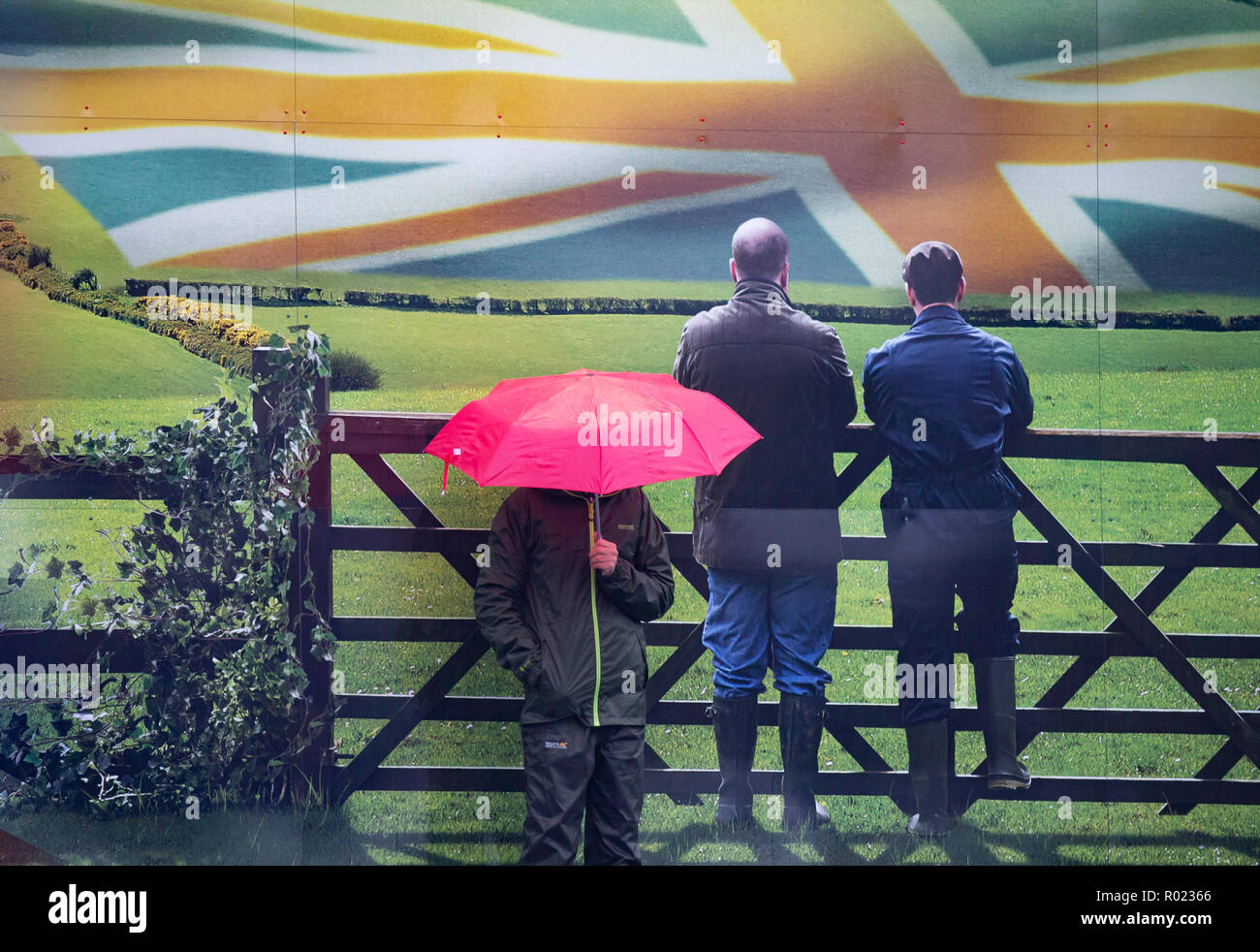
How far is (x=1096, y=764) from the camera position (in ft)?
16.1

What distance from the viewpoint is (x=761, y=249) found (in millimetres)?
4750

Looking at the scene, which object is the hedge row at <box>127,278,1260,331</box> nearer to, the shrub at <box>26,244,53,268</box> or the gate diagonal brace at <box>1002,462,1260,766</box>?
the shrub at <box>26,244,53,268</box>

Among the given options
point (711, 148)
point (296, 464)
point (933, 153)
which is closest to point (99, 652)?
point (296, 464)

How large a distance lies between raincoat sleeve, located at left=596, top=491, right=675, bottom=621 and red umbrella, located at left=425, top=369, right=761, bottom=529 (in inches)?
11.0

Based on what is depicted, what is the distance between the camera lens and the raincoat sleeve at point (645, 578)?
13.1 ft

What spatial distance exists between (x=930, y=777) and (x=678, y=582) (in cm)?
121

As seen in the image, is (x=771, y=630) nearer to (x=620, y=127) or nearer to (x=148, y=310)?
(x=620, y=127)

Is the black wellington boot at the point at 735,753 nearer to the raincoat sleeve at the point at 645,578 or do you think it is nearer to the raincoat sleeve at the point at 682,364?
the raincoat sleeve at the point at 645,578

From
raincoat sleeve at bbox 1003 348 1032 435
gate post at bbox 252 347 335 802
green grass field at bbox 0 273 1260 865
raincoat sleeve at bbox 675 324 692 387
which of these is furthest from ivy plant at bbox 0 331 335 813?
raincoat sleeve at bbox 1003 348 1032 435

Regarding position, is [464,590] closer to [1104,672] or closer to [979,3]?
[1104,672]

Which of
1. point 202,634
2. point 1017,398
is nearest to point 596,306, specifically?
point 1017,398

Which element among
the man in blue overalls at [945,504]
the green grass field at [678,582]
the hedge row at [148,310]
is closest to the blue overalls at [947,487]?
the man in blue overalls at [945,504]

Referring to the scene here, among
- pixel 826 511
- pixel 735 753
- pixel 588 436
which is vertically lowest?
pixel 735 753

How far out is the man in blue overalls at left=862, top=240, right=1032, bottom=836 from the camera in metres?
4.77
